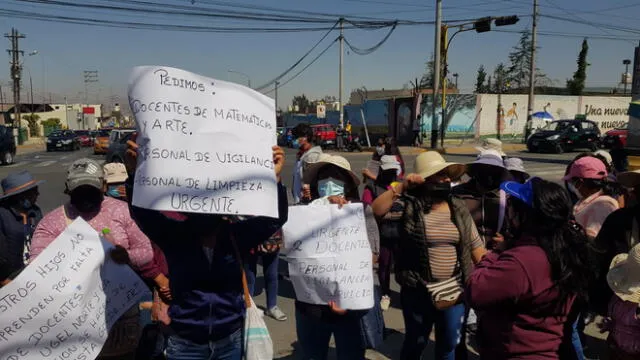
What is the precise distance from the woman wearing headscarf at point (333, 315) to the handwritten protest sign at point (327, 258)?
85 mm

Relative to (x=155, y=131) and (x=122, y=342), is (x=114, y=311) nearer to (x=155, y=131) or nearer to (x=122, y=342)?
(x=122, y=342)

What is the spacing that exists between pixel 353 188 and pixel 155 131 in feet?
5.24

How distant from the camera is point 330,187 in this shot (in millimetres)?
3277

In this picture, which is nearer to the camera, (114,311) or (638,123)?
(114,311)

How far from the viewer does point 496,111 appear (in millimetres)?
35531

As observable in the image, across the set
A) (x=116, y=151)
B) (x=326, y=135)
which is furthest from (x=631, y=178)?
(x=326, y=135)

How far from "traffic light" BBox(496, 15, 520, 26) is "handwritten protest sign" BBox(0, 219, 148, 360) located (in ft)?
71.6

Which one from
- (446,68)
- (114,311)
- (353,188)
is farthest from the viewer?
(446,68)

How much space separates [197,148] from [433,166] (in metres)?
1.54

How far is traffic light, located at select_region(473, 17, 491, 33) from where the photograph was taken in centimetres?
2183

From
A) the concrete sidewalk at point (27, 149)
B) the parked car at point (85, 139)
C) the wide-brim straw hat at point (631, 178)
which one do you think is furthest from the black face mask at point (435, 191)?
the parked car at point (85, 139)

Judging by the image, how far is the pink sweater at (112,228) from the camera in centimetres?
267

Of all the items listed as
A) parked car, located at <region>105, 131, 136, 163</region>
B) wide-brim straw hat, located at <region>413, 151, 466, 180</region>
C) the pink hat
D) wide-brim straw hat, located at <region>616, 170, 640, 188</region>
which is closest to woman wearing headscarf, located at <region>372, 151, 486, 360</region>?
wide-brim straw hat, located at <region>413, 151, 466, 180</region>

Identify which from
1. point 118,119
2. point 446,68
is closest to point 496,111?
point 446,68
